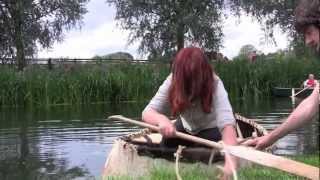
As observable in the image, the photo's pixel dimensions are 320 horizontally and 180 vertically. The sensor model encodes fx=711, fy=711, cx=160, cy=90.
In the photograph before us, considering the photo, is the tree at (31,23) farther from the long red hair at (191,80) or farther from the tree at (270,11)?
the long red hair at (191,80)

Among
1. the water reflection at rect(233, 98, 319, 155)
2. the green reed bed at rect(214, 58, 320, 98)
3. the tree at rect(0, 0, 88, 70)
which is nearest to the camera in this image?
the water reflection at rect(233, 98, 319, 155)

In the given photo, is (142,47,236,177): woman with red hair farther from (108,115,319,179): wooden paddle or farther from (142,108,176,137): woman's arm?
(108,115,319,179): wooden paddle

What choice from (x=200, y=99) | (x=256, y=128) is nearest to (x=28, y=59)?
(x=256, y=128)

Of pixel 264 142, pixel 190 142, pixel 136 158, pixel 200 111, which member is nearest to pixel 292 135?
A: pixel 136 158

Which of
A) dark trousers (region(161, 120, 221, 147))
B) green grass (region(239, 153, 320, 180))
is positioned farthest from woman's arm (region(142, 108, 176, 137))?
green grass (region(239, 153, 320, 180))

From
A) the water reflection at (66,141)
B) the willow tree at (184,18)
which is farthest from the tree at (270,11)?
the water reflection at (66,141)

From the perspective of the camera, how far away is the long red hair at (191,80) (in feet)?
17.7

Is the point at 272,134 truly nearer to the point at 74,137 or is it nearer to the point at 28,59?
the point at 74,137

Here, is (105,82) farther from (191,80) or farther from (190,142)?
(191,80)

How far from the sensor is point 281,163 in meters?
3.15

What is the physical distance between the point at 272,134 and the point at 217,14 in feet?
107

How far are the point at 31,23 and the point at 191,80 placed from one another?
97.5ft

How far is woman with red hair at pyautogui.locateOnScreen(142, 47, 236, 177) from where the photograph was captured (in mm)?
5418

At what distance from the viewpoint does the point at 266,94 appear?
1095 inches
